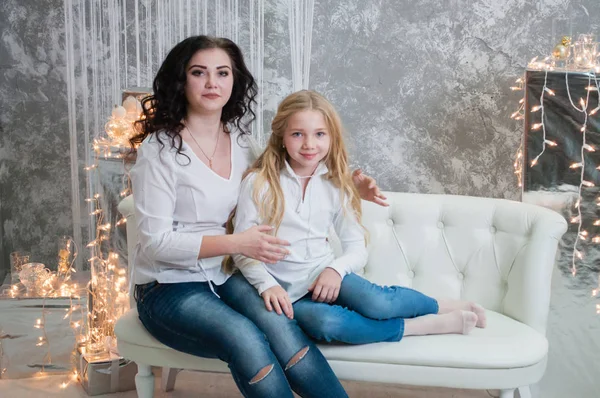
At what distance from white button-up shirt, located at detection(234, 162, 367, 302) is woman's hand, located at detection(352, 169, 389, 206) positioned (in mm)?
75

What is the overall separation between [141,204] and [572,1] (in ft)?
7.87

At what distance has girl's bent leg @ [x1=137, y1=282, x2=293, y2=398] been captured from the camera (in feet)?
5.30

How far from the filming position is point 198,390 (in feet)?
7.92

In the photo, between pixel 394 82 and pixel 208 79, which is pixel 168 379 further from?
pixel 394 82

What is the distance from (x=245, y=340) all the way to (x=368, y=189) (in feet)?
2.04

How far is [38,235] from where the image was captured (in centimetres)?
352

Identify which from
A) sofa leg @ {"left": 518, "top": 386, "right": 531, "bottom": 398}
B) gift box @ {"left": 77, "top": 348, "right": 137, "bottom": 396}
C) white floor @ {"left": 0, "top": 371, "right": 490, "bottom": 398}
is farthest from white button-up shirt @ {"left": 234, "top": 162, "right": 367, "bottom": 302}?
gift box @ {"left": 77, "top": 348, "right": 137, "bottom": 396}

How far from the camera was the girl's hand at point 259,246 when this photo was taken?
1.72 meters

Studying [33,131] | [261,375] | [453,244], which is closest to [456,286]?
[453,244]

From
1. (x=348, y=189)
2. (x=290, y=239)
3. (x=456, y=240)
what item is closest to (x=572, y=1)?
A: (x=456, y=240)

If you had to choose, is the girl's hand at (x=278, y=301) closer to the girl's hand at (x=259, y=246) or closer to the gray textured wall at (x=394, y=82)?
the girl's hand at (x=259, y=246)

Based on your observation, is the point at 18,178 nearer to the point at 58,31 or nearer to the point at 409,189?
the point at 58,31

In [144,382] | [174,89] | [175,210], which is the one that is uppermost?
[174,89]

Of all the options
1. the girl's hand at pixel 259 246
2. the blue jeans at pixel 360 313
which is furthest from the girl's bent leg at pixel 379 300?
the girl's hand at pixel 259 246
